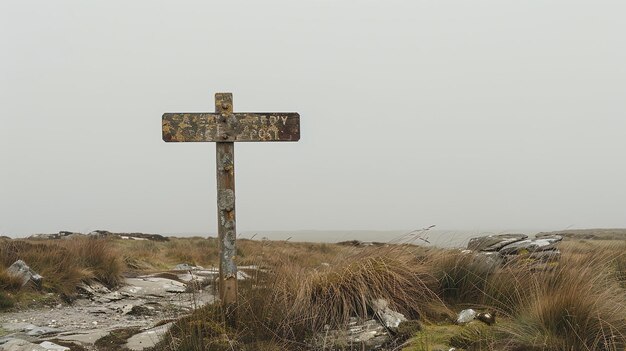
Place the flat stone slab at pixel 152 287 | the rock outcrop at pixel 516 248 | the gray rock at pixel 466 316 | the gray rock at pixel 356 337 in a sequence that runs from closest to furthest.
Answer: the gray rock at pixel 356 337 < the gray rock at pixel 466 316 < the rock outcrop at pixel 516 248 < the flat stone slab at pixel 152 287

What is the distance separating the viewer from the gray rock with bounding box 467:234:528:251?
7.54m

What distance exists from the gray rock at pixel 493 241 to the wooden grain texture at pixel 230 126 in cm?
346

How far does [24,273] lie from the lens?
9.31 m

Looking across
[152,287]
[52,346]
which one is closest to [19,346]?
[52,346]

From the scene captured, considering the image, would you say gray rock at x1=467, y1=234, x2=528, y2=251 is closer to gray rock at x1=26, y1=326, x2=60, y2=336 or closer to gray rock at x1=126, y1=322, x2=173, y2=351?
gray rock at x1=126, y1=322, x2=173, y2=351

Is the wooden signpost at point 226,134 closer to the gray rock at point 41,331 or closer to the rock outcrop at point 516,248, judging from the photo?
the gray rock at point 41,331

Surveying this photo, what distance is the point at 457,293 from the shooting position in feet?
20.2

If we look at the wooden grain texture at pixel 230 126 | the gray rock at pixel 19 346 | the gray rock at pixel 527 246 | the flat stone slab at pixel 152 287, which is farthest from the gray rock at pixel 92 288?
the gray rock at pixel 527 246

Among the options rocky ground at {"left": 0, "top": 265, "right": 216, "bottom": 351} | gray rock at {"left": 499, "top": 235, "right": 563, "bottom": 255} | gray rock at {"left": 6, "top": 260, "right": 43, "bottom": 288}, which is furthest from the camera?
gray rock at {"left": 6, "top": 260, "right": 43, "bottom": 288}

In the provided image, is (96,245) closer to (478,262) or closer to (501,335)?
(478,262)

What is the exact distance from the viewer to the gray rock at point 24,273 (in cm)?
918

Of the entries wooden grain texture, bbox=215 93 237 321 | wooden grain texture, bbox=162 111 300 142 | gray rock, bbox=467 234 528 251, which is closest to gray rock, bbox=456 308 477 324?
gray rock, bbox=467 234 528 251

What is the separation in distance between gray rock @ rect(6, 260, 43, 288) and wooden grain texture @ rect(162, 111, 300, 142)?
18.2ft

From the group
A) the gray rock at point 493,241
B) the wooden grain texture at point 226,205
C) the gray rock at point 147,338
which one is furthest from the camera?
the gray rock at point 493,241
